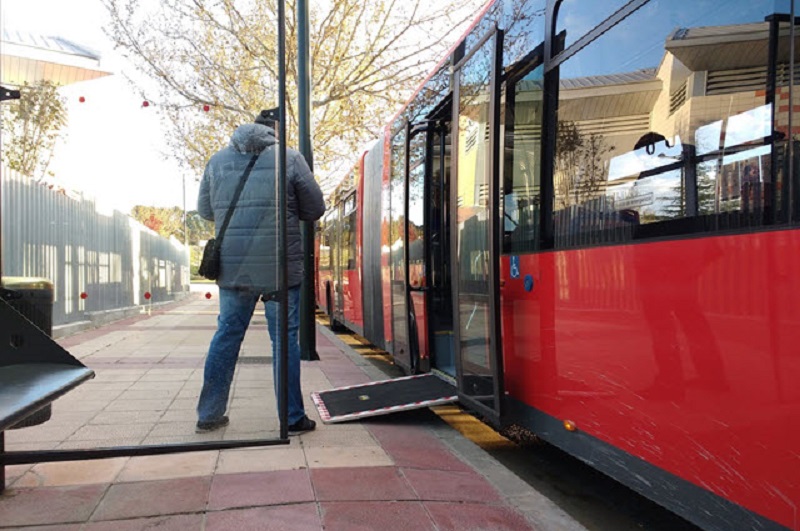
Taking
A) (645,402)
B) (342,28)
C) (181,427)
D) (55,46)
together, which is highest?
(342,28)

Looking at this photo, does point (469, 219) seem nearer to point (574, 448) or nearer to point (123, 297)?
point (574, 448)

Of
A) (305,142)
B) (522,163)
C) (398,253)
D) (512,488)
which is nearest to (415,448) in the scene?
(512,488)

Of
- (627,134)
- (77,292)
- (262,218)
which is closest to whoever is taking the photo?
(627,134)

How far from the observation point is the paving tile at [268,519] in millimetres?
2916

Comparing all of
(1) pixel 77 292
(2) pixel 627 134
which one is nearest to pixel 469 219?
(2) pixel 627 134

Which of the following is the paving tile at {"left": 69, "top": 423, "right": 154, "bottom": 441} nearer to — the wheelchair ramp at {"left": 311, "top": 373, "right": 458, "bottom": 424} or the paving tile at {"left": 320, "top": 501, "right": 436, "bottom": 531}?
the wheelchair ramp at {"left": 311, "top": 373, "right": 458, "bottom": 424}

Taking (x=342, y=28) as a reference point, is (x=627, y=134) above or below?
below

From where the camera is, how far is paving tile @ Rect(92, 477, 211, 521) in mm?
3066

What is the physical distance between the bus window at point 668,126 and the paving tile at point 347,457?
1.73m

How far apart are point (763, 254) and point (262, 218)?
9.44 feet

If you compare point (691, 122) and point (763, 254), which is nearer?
point (763, 254)

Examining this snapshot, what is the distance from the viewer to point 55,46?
343 centimetres

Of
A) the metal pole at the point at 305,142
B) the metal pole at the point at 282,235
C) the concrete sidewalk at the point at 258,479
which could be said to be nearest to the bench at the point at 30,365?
the concrete sidewalk at the point at 258,479

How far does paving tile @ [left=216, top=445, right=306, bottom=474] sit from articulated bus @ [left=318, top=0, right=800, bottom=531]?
1284mm
